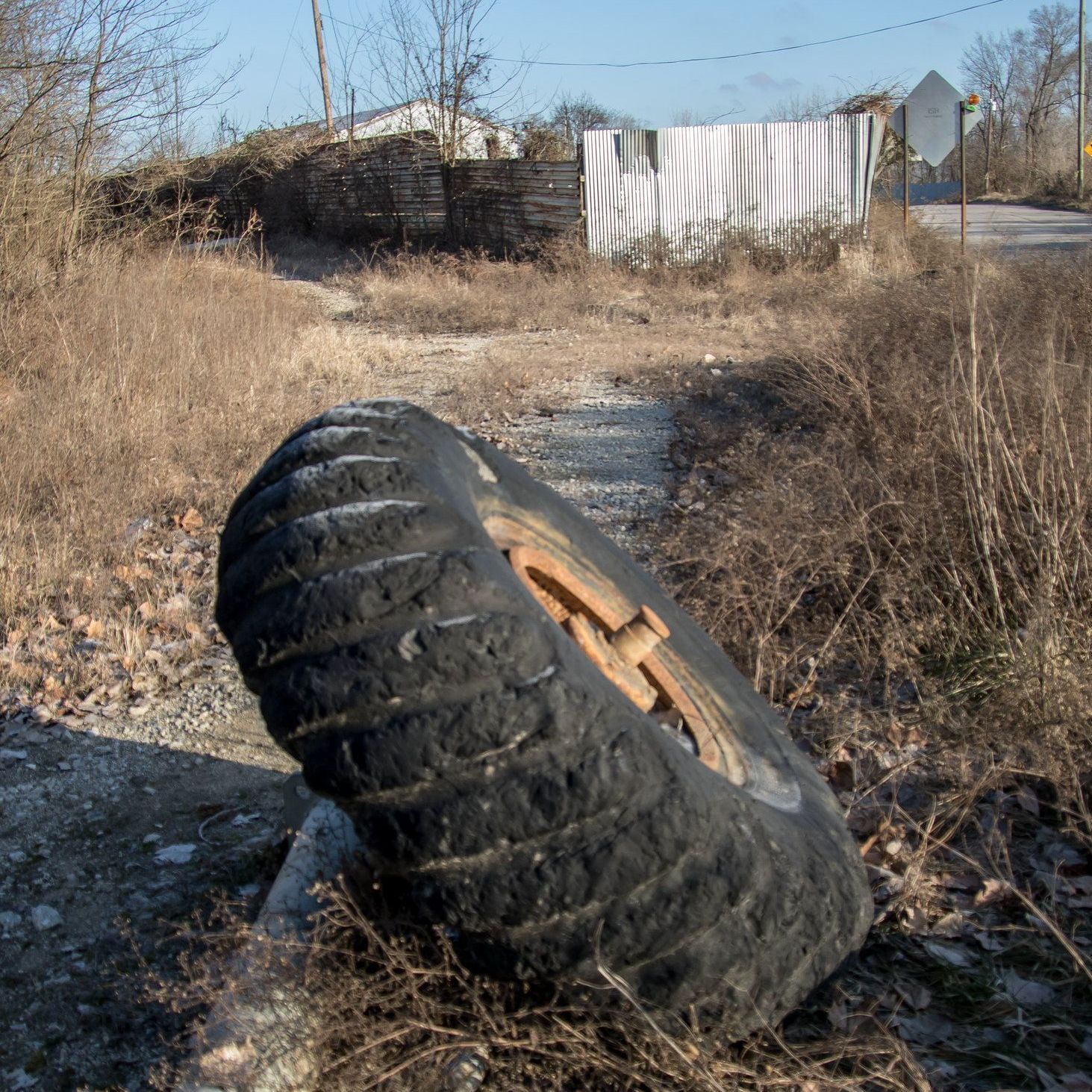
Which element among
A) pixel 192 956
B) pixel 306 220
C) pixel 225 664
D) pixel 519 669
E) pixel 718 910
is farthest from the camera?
pixel 306 220

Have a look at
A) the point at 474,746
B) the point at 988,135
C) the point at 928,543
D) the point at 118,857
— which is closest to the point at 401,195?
the point at 928,543

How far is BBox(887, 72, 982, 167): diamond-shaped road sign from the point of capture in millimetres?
15609

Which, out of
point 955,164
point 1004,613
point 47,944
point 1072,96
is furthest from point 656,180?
point 1072,96

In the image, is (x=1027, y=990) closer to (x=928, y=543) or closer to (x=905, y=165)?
(x=928, y=543)

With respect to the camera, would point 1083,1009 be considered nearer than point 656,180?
Yes

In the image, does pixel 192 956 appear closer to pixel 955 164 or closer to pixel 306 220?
pixel 306 220

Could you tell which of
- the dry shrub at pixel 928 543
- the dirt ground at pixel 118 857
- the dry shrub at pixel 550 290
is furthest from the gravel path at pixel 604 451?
the dry shrub at pixel 550 290

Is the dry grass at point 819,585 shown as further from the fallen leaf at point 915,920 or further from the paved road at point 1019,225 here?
the paved road at point 1019,225

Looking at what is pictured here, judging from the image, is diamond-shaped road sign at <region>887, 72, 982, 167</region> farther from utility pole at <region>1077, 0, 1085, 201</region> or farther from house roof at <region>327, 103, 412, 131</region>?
utility pole at <region>1077, 0, 1085, 201</region>

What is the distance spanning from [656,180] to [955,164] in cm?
4051

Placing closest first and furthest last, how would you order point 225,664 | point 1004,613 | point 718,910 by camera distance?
point 718,910
point 1004,613
point 225,664

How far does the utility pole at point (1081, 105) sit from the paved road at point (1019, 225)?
353 centimetres

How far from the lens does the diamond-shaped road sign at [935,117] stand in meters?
15.6

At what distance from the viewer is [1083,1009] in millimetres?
2500
